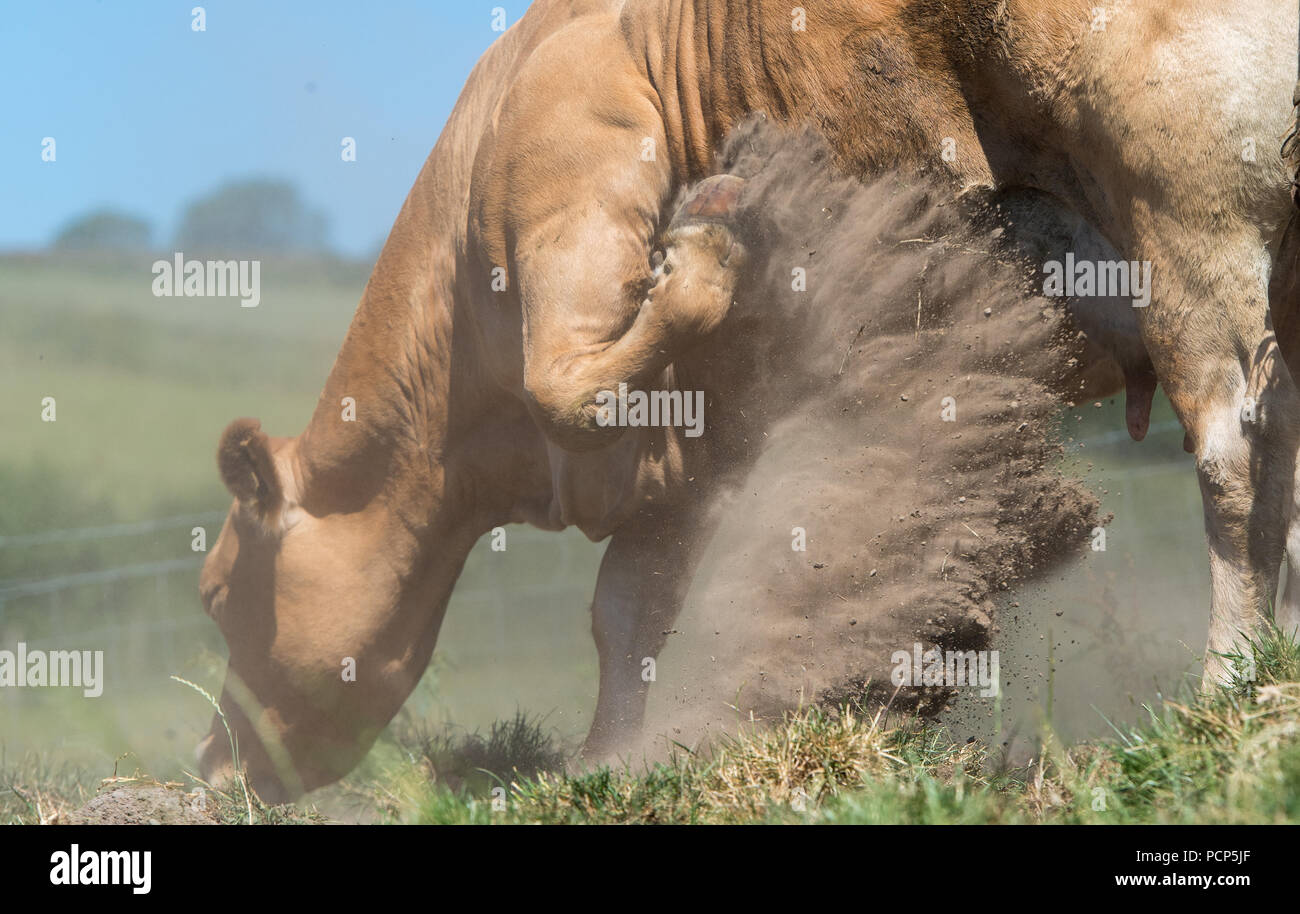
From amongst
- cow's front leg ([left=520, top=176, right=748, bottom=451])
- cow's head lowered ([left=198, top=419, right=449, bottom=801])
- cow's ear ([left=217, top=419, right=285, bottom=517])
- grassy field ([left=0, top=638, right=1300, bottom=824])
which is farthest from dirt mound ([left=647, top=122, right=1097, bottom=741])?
Answer: cow's ear ([left=217, top=419, right=285, bottom=517])

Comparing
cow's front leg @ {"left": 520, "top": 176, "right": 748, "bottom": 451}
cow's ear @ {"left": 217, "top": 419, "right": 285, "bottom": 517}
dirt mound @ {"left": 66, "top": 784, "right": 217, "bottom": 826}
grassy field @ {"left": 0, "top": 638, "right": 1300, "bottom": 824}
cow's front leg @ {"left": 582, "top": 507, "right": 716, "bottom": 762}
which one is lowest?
dirt mound @ {"left": 66, "top": 784, "right": 217, "bottom": 826}

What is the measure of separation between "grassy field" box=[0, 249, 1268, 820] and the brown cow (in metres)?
0.66

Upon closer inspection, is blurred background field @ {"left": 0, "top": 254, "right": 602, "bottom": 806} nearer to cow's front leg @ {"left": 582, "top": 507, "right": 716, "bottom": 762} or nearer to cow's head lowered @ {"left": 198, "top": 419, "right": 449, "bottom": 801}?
cow's head lowered @ {"left": 198, "top": 419, "right": 449, "bottom": 801}

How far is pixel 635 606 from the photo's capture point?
5.40 meters

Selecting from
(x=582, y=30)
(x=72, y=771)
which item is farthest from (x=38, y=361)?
(x=582, y=30)

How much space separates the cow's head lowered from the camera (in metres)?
5.63

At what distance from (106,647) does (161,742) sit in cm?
227

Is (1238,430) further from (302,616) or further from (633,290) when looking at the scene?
(302,616)

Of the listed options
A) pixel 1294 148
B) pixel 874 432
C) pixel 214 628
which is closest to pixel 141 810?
pixel 874 432

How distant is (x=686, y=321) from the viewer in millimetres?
4492

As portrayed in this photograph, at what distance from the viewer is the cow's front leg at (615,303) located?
4.50m

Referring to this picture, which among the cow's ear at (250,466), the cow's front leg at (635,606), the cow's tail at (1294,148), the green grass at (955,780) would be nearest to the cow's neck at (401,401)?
the cow's ear at (250,466)

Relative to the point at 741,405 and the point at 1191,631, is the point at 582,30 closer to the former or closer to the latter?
the point at 741,405

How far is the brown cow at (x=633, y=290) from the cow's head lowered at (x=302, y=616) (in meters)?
0.01
